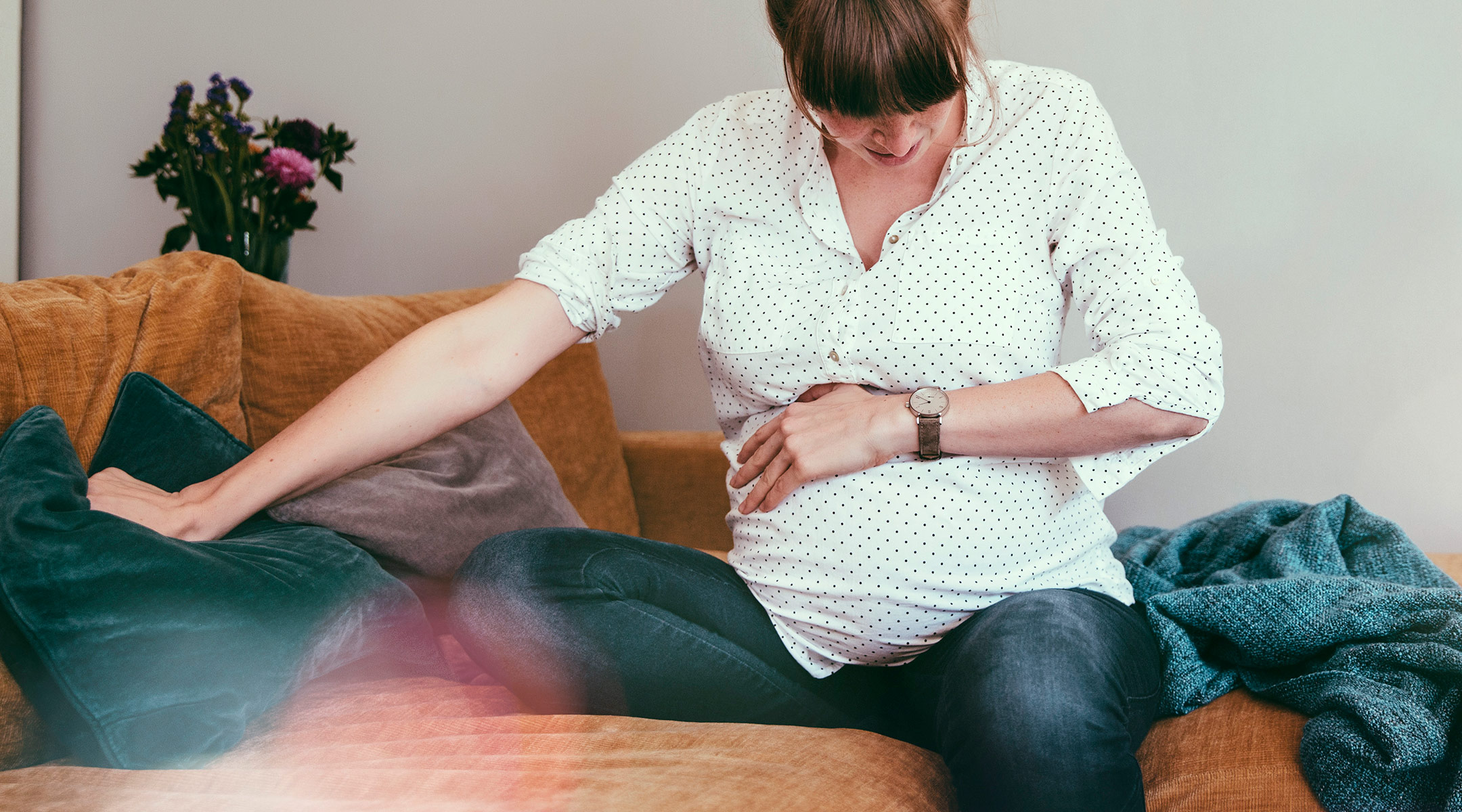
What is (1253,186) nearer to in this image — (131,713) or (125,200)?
(131,713)

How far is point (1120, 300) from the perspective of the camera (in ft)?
3.00

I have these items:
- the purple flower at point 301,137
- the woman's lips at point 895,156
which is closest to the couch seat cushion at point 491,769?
the woman's lips at point 895,156

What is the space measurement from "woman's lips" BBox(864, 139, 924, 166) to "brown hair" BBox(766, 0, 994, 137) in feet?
0.23

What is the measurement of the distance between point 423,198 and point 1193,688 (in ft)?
5.63

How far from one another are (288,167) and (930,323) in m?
1.18

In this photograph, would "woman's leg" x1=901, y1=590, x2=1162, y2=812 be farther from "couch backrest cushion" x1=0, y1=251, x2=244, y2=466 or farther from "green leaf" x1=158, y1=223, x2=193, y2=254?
"green leaf" x1=158, y1=223, x2=193, y2=254

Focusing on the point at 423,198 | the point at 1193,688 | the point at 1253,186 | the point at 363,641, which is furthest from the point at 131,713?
the point at 1253,186

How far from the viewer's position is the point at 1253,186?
1584mm

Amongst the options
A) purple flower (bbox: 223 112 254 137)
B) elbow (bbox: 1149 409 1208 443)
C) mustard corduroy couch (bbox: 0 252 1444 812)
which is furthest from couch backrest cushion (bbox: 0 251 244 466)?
elbow (bbox: 1149 409 1208 443)

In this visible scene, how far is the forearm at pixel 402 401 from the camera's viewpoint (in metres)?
0.92

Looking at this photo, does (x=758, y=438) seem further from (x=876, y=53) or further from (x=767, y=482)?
(x=876, y=53)


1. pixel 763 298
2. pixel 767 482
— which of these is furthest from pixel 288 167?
pixel 767 482

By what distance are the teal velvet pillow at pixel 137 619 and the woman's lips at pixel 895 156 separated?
0.66 meters

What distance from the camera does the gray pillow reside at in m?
1.00
